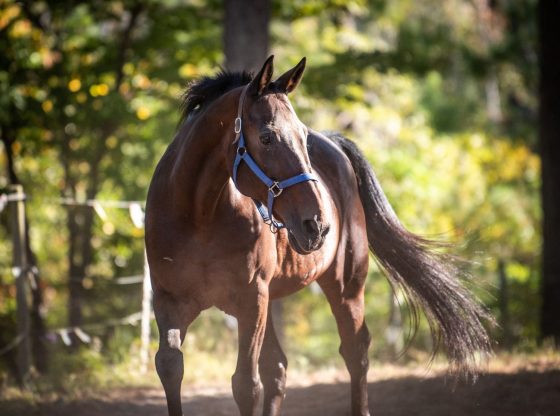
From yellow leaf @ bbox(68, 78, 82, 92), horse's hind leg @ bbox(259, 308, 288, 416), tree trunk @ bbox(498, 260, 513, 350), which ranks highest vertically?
yellow leaf @ bbox(68, 78, 82, 92)

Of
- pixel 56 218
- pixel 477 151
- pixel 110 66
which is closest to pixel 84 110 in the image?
pixel 110 66

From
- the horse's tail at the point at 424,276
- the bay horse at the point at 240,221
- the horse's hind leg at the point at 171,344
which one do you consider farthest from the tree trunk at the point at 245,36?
the horse's hind leg at the point at 171,344

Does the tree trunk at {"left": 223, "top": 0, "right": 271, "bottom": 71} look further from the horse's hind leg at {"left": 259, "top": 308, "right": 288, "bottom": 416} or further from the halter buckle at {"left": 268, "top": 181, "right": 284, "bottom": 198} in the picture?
the halter buckle at {"left": 268, "top": 181, "right": 284, "bottom": 198}

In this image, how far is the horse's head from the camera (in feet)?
11.8

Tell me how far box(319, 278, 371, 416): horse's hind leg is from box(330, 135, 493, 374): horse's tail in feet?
1.48

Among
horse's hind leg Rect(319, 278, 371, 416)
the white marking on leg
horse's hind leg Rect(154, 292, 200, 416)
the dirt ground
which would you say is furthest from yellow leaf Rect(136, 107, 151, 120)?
the white marking on leg

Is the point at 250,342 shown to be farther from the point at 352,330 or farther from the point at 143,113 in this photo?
the point at 143,113

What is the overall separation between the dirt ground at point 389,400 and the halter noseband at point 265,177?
87.0 inches

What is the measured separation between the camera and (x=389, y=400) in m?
6.01

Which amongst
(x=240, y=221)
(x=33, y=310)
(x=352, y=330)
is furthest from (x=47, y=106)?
(x=240, y=221)

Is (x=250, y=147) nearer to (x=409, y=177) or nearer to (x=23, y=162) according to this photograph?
(x=23, y=162)

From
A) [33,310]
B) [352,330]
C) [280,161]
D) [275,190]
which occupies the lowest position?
[33,310]

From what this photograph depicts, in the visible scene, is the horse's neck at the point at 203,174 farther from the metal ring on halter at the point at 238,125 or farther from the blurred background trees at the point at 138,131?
the blurred background trees at the point at 138,131

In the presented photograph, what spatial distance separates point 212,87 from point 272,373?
1834 mm
